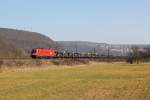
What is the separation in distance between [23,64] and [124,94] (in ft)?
153

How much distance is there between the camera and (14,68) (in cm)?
6912

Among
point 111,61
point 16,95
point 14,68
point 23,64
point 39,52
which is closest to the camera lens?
point 16,95

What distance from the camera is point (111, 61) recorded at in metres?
139

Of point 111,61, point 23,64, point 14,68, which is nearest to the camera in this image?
point 14,68

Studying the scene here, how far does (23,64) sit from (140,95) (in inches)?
1881

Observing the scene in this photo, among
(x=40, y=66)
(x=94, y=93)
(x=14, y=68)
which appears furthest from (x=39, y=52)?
(x=94, y=93)

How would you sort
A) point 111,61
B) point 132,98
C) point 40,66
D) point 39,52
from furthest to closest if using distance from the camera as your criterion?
point 111,61, point 39,52, point 40,66, point 132,98

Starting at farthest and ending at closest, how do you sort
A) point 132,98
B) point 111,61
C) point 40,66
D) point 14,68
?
point 111,61 < point 40,66 < point 14,68 < point 132,98

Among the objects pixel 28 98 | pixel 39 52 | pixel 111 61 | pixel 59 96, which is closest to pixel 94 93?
pixel 59 96

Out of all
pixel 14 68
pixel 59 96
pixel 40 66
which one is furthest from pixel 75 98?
pixel 40 66

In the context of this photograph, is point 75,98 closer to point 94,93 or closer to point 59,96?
point 59,96

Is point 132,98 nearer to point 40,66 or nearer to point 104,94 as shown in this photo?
point 104,94

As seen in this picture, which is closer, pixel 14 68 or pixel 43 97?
pixel 43 97

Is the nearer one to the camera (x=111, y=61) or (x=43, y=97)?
(x=43, y=97)
